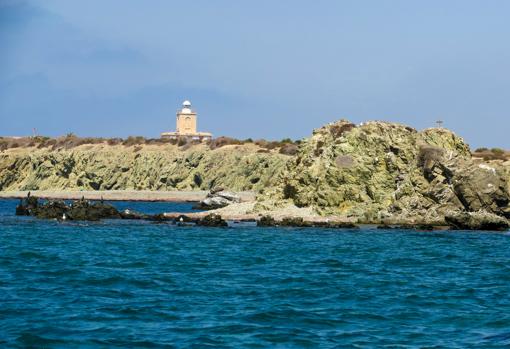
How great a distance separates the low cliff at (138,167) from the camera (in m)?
121

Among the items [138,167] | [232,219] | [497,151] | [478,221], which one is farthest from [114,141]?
[478,221]

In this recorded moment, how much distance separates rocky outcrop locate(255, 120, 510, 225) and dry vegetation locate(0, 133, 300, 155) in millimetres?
58804

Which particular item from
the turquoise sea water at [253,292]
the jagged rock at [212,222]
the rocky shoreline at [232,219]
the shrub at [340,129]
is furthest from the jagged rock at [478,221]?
the shrub at [340,129]

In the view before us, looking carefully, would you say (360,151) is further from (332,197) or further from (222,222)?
(222,222)

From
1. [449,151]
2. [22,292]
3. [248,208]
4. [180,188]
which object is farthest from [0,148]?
[22,292]

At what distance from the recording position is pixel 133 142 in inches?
5714

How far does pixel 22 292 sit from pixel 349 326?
Result: 1047cm

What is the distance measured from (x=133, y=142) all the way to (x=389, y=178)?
88200 millimetres

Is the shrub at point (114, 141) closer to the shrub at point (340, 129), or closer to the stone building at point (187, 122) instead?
the stone building at point (187, 122)

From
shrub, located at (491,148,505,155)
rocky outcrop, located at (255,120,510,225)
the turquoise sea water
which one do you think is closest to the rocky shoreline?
rocky outcrop, located at (255,120,510,225)

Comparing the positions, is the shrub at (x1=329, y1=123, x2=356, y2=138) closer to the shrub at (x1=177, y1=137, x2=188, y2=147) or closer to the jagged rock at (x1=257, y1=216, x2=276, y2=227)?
the jagged rock at (x1=257, y1=216, x2=276, y2=227)

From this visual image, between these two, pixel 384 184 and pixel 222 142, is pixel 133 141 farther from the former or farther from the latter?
pixel 384 184

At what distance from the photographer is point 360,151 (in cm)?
6312

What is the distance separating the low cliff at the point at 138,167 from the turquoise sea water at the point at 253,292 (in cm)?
7280
